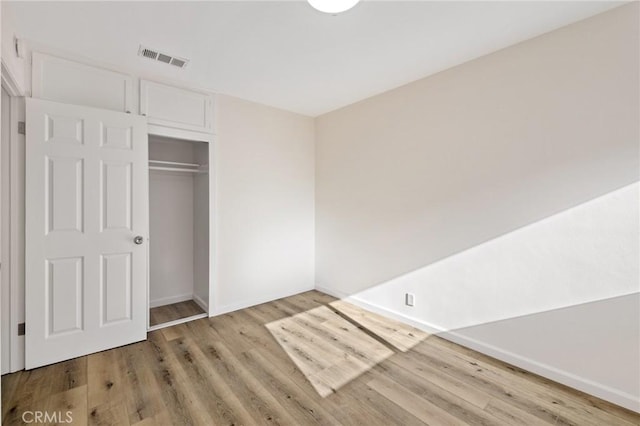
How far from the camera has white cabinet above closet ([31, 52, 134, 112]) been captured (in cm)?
237

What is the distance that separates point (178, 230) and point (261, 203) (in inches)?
46.5

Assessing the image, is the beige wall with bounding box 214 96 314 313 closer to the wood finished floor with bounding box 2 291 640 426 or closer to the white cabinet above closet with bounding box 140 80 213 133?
the white cabinet above closet with bounding box 140 80 213 133

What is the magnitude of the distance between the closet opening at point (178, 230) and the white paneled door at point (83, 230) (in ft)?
2.41

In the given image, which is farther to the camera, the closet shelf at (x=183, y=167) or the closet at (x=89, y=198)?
the closet shelf at (x=183, y=167)

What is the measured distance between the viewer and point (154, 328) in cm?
300

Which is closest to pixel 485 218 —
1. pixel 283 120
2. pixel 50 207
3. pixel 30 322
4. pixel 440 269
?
pixel 440 269

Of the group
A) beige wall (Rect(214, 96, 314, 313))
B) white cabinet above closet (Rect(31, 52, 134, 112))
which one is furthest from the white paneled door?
beige wall (Rect(214, 96, 314, 313))

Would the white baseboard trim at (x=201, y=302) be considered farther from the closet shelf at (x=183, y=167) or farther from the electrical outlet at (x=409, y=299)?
the electrical outlet at (x=409, y=299)

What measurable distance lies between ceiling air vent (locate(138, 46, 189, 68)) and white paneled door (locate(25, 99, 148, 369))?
57cm

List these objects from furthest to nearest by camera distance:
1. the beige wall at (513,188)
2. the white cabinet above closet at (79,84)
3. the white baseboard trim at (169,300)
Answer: the white baseboard trim at (169,300)
the white cabinet above closet at (79,84)
the beige wall at (513,188)

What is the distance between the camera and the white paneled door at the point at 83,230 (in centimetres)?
229

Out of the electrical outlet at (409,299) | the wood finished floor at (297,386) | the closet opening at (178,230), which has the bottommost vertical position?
the wood finished floor at (297,386)

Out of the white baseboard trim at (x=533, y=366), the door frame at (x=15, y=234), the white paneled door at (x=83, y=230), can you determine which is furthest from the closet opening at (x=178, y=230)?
the white baseboard trim at (x=533, y=366)

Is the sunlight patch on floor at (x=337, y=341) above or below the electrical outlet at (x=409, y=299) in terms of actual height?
below
